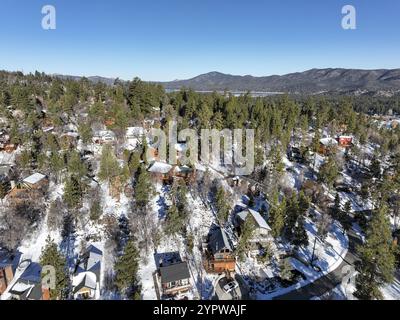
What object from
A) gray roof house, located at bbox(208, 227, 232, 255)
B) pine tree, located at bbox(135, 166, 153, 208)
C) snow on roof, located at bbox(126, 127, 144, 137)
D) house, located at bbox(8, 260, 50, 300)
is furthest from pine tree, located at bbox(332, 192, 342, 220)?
house, located at bbox(8, 260, 50, 300)

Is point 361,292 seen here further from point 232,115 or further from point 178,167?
point 232,115

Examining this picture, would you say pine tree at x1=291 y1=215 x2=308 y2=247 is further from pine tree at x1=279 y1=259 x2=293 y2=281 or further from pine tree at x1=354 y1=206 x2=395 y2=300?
pine tree at x1=354 y1=206 x2=395 y2=300

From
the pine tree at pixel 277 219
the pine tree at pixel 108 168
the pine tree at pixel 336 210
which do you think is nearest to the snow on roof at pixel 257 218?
the pine tree at pixel 277 219

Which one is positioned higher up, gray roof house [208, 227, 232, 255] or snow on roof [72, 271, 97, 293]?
gray roof house [208, 227, 232, 255]

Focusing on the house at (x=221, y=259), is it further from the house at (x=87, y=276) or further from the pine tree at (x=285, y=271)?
the house at (x=87, y=276)

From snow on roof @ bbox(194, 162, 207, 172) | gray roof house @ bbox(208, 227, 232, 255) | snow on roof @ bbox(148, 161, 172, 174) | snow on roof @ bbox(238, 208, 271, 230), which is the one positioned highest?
snow on roof @ bbox(148, 161, 172, 174)
